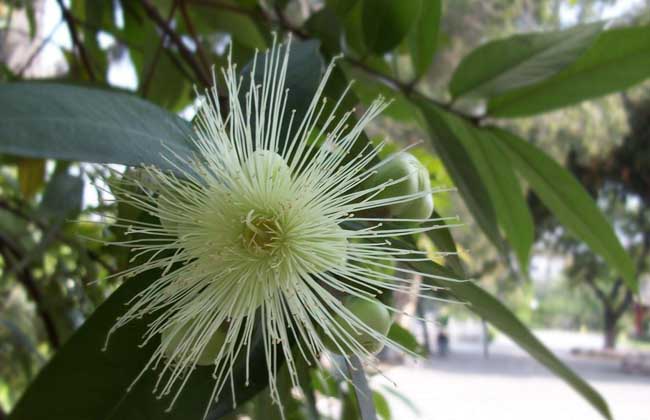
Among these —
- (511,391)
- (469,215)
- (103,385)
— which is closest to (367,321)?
(103,385)

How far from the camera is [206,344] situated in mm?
330

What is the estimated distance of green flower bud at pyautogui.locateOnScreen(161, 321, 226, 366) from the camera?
326 mm

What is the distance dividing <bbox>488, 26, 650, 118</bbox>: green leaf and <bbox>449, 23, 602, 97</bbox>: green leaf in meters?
0.04

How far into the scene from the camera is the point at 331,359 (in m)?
0.34

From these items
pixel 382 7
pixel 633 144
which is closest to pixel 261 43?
pixel 382 7

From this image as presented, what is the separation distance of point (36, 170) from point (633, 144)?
6.09 meters

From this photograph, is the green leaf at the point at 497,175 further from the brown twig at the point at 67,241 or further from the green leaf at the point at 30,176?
the green leaf at the point at 30,176

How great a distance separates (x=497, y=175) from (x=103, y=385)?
1.37ft

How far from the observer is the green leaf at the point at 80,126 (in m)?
0.21

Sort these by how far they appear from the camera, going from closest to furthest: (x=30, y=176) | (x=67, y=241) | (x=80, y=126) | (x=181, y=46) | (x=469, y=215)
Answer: (x=80, y=126) < (x=181, y=46) < (x=67, y=241) < (x=30, y=176) < (x=469, y=215)

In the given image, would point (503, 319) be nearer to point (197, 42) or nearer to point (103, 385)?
point (103, 385)

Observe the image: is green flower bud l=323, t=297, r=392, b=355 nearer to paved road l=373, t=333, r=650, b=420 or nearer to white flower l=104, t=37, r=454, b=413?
white flower l=104, t=37, r=454, b=413

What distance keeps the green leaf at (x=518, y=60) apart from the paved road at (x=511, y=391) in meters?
3.03

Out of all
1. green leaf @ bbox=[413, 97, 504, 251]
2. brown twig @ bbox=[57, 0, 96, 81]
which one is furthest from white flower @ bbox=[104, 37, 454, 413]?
brown twig @ bbox=[57, 0, 96, 81]
